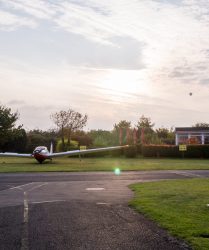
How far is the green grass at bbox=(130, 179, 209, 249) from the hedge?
42589 millimetres

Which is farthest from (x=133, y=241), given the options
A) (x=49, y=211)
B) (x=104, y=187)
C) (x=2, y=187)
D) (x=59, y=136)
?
(x=59, y=136)

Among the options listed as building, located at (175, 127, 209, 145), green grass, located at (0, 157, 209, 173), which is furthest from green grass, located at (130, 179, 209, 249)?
building, located at (175, 127, 209, 145)

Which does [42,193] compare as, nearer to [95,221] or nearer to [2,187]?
[2,187]

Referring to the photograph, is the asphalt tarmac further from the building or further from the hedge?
the building

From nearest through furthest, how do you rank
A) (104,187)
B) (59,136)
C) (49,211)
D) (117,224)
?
(117,224) → (49,211) → (104,187) → (59,136)

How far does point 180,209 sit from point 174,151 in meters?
49.6

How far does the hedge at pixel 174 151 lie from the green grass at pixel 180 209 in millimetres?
42589

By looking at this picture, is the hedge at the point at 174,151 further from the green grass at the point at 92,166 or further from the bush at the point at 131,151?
the green grass at the point at 92,166

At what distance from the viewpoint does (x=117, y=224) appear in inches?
437

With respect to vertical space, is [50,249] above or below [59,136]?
below

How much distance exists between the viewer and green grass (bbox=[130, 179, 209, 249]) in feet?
32.0

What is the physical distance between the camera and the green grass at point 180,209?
384 inches

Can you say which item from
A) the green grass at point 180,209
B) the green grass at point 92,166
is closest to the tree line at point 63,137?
the green grass at point 92,166

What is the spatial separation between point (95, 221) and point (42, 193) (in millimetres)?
8056
